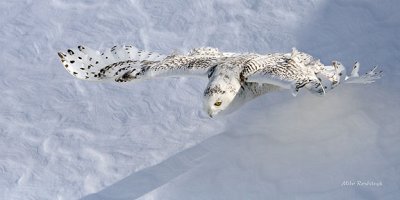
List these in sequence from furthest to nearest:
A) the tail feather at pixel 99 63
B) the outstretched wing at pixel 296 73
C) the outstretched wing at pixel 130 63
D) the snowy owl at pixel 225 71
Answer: the tail feather at pixel 99 63 → the outstretched wing at pixel 130 63 → the snowy owl at pixel 225 71 → the outstretched wing at pixel 296 73

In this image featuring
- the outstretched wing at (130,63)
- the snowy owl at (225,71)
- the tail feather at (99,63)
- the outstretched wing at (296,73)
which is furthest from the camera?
the tail feather at (99,63)

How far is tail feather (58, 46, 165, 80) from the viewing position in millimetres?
5535

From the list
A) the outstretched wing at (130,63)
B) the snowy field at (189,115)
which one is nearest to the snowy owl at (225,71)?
the outstretched wing at (130,63)

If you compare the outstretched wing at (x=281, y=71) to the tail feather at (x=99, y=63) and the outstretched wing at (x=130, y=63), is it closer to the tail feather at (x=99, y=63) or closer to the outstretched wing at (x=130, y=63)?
the outstretched wing at (x=130, y=63)

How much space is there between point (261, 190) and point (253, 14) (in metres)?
2.08

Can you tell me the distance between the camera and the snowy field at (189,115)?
5395 millimetres

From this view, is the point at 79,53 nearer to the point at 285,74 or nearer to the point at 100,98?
the point at 100,98

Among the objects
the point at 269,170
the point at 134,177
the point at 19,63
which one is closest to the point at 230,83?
the point at 269,170

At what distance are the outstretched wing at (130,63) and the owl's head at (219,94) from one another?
22 cm

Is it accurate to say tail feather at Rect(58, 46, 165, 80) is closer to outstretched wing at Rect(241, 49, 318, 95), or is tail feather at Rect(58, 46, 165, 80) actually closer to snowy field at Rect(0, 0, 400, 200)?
snowy field at Rect(0, 0, 400, 200)

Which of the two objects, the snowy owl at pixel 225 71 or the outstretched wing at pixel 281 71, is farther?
the snowy owl at pixel 225 71

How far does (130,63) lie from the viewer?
5.61 m

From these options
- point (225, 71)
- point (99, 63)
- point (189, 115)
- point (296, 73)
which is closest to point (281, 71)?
point (296, 73)

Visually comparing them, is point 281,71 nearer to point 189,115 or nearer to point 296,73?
point 296,73
